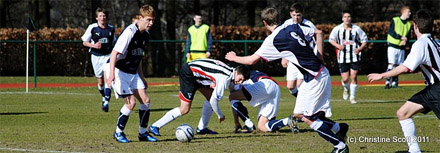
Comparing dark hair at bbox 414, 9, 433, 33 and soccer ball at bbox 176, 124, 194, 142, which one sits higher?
dark hair at bbox 414, 9, 433, 33

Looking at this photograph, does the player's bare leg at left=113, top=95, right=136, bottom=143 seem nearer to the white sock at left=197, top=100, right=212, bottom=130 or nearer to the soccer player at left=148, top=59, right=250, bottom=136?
the soccer player at left=148, top=59, right=250, bottom=136

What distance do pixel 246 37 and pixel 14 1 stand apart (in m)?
14.9

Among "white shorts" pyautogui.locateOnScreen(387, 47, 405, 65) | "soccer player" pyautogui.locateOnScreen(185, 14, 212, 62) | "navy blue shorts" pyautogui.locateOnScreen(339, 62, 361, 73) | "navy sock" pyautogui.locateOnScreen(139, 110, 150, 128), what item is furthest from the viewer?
"white shorts" pyautogui.locateOnScreen(387, 47, 405, 65)

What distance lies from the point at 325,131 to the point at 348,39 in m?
8.11

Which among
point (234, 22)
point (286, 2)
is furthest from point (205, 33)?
point (234, 22)

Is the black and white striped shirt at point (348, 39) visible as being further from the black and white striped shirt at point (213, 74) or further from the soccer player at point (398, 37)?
the black and white striped shirt at point (213, 74)

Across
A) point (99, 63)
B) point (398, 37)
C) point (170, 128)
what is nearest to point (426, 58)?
point (170, 128)

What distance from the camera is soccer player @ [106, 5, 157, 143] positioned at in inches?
391

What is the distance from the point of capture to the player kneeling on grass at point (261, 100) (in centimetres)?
1088

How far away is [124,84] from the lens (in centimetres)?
1009

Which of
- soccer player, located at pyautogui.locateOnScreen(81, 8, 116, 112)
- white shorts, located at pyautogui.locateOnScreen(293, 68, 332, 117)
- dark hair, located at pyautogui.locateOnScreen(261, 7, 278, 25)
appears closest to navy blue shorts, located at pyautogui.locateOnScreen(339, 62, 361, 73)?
soccer player, located at pyautogui.locateOnScreen(81, 8, 116, 112)

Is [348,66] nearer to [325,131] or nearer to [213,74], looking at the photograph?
[213,74]

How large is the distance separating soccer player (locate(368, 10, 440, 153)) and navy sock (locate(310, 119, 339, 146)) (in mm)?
785

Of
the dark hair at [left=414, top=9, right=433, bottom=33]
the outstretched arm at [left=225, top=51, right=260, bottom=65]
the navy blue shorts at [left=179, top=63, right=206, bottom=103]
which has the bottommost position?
the navy blue shorts at [left=179, top=63, right=206, bottom=103]
